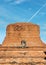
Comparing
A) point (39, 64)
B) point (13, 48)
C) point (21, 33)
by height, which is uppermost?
point (21, 33)

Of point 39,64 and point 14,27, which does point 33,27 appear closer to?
point 14,27

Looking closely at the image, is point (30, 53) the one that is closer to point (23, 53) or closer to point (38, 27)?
point (23, 53)

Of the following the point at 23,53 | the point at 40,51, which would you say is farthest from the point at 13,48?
the point at 40,51

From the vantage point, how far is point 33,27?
995 inches

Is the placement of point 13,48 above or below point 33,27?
below

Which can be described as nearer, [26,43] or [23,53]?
[23,53]

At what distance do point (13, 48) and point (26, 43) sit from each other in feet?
14.1

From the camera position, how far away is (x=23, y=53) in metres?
21.0

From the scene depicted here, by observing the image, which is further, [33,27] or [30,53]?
[33,27]

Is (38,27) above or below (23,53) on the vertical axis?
above

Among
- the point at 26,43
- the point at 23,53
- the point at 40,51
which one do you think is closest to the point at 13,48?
the point at 23,53

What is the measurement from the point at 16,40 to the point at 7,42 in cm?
109

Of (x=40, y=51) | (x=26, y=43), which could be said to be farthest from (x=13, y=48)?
(x=26, y=43)

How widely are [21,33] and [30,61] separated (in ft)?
18.0
